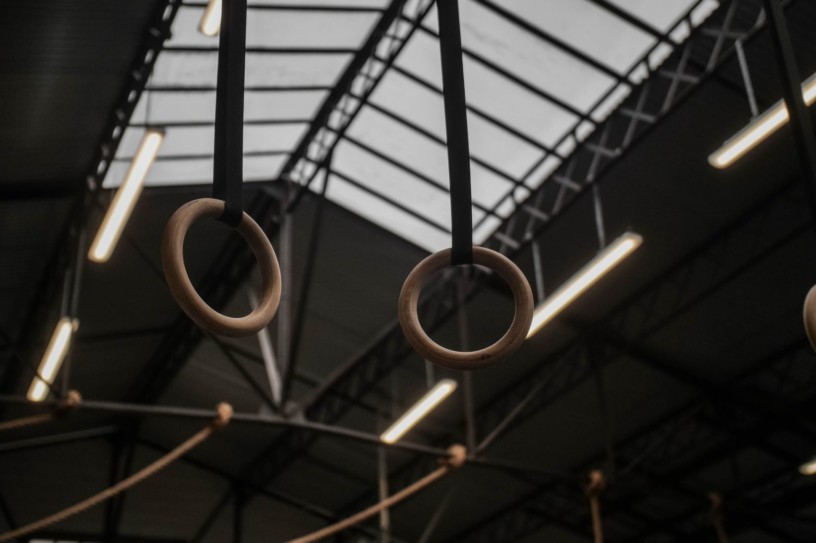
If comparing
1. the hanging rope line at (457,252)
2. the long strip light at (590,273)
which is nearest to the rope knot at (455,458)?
the long strip light at (590,273)

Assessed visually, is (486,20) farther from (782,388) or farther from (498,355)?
(498,355)

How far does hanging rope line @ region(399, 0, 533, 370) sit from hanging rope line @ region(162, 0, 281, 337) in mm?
266

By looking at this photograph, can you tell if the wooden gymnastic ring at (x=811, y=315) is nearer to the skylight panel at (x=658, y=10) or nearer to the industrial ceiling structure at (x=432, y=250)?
the industrial ceiling structure at (x=432, y=250)

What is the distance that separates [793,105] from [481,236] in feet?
31.7

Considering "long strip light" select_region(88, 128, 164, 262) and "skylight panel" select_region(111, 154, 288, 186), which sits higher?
"skylight panel" select_region(111, 154, 288, 186)

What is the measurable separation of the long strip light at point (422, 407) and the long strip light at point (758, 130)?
11.2 ft

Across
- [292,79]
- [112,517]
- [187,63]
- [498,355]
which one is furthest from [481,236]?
[498,355]

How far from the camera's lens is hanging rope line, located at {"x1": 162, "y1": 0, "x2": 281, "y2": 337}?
1483 millimetres

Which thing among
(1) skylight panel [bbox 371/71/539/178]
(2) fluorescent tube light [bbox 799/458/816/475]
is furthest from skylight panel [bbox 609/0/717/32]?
(2) fluorescent tube light [bbox 799/458/816/475]

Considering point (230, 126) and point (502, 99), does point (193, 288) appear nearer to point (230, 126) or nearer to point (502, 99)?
point (230, 126)

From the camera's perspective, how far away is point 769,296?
1076 centimetres

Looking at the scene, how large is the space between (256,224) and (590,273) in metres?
6.68

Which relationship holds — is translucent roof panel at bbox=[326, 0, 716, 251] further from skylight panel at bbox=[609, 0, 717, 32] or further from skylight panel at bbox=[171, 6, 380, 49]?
skylight panel at bbox=[171, 6, 380, 49]

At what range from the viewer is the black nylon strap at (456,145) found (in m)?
1.57
